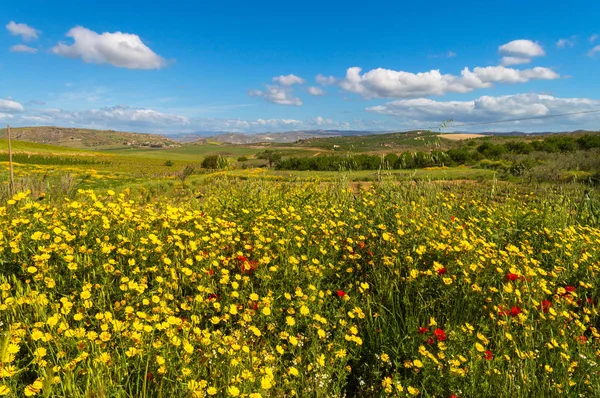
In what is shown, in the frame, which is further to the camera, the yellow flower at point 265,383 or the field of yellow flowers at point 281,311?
the field of yellow flowers at point 281,311

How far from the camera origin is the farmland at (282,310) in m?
2.17

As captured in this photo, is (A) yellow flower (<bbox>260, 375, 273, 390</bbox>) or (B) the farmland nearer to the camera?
(A) yellow flower (<bbox>260, 375, 273, 390</bbox>)

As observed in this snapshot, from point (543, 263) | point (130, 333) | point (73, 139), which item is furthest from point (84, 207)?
point (73, 139)

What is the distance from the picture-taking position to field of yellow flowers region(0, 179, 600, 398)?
2.16 m

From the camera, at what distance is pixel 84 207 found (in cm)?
405

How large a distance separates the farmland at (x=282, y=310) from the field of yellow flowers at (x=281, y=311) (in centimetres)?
2

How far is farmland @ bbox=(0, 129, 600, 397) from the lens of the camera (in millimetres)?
2166

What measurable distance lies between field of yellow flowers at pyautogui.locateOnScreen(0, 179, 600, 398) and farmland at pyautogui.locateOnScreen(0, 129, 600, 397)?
0.02m

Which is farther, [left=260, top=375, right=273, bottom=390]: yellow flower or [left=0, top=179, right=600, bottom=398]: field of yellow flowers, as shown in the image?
[left=0, top=179, right=600, bottom=398]: field of yellow flowers

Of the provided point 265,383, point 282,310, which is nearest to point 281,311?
point 282,310

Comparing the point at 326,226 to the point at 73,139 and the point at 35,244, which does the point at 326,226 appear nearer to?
the point at 35,244

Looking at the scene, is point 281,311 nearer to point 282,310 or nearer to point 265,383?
point 282,310

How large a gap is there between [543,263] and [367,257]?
243 centimetres

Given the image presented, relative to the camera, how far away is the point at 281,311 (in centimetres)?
299
